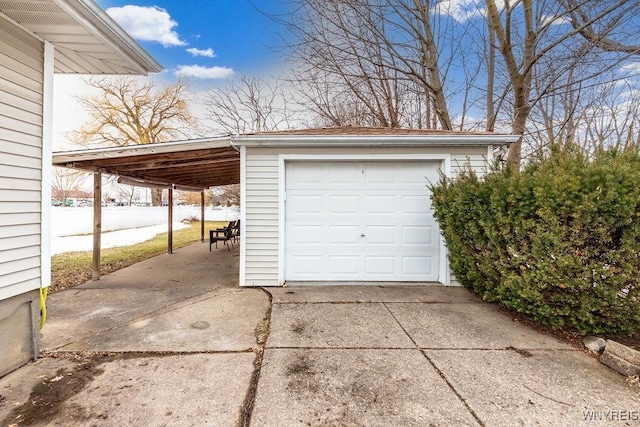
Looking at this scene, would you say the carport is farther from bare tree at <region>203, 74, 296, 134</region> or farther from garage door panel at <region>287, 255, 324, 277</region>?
bare tree at <region>203, 74, 296, 134</region>

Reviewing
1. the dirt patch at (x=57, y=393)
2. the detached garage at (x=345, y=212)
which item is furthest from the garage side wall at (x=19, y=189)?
the detached garage at (x=345, y=212)

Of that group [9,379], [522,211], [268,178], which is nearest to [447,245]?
[522,211]

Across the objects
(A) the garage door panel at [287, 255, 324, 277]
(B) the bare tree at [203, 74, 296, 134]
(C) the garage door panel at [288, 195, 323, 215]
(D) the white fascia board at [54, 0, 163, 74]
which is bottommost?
(A) the garage door panel at [287, 255, 324, 277]

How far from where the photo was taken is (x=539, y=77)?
8.37 metres

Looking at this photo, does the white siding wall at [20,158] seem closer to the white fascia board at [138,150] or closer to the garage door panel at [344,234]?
the white fascia board at [138,150]

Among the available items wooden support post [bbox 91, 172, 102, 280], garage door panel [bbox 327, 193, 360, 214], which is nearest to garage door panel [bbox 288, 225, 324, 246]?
garage door panel [bbox 327, 193, 360, 214]

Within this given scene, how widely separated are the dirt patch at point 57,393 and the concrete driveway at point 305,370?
0.01 m

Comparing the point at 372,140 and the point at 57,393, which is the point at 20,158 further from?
the point at 372,140

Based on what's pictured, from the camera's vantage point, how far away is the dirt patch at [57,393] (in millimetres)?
2053

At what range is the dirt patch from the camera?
2053mm

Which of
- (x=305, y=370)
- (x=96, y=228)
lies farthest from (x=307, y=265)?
(x=96, y=228)

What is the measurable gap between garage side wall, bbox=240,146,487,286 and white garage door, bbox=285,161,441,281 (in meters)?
0.21

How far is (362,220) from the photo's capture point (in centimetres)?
535

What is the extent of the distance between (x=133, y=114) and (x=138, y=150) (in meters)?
21.6
